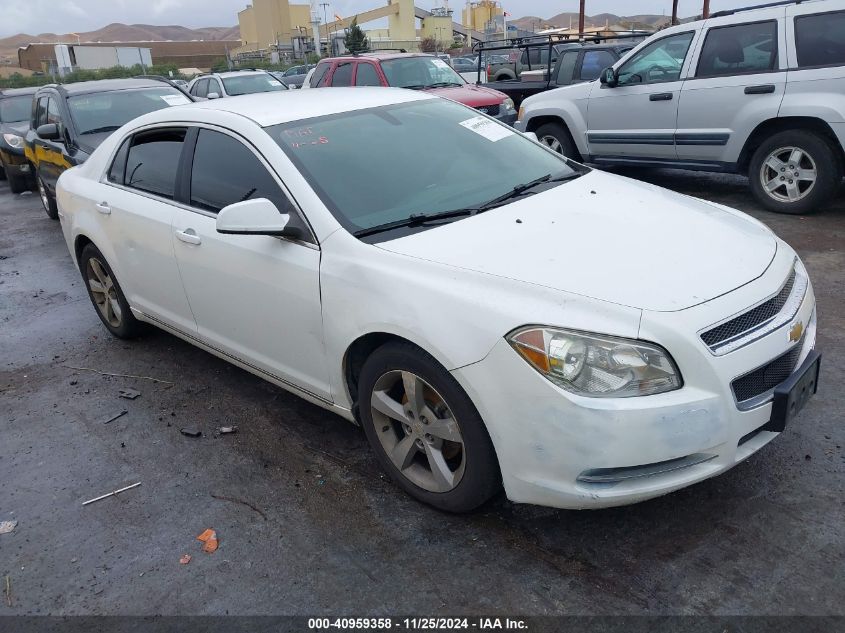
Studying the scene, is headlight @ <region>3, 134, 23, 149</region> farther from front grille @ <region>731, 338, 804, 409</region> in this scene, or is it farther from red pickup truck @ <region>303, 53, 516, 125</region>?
front grille @ <region>731, 338, 804, 409</region>

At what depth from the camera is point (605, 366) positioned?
237 centimetres

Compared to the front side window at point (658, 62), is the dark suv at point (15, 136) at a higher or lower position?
lower

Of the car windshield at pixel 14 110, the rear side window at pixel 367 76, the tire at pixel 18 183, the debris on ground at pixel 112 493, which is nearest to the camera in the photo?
the debris on ground at pixel 112 493

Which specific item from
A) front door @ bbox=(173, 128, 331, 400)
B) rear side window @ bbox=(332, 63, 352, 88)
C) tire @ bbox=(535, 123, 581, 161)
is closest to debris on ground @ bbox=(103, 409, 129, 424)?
front door @ bbox=(173, 128, 331, 400)

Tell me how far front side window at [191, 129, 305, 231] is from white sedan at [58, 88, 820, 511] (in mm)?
13

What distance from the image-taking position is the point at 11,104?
13023 mm

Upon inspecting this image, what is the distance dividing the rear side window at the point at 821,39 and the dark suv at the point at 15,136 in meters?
11.2

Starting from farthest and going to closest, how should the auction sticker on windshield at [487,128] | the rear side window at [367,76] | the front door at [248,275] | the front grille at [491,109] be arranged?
the rear side window at [367,76] → the front grille at [491,109] → the auction sticker on windshield at [487,128] → the front door at [248,275]

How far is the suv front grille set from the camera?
240 cm

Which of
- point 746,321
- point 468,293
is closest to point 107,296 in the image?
point 468,293

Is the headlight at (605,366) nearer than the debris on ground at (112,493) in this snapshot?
Yes

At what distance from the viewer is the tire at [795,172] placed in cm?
650

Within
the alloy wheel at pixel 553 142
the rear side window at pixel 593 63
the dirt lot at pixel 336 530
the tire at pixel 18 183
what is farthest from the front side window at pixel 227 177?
the tire at pixel 18 183

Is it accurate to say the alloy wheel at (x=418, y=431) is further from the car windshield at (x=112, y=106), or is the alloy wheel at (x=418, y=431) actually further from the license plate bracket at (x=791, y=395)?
the car windshield at (x=112, y=106)
